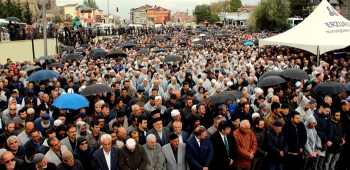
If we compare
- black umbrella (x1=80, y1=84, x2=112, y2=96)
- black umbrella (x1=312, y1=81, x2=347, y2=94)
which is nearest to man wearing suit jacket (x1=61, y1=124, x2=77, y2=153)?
black umbrella (x1=80, y1=84, x2=112, y2=96)

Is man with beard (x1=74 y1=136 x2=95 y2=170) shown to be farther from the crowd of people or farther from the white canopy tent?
the white canopy tent

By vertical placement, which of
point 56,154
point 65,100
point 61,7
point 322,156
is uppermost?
point 61,7

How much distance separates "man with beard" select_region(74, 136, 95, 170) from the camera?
514cm

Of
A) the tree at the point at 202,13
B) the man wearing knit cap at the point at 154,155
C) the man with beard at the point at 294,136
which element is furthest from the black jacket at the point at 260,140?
the tree at the point at 202,13

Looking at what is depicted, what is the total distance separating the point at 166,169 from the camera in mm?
5410

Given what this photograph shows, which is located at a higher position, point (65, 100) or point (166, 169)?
point (65, 100)

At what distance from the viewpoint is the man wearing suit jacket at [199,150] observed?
210 inches

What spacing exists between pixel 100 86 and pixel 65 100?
1238mm

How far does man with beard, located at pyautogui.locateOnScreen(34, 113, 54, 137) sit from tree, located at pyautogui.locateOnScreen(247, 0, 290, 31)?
33.7 metres

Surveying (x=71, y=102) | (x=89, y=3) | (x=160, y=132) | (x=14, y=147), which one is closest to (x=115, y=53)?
(x=71, y=102)

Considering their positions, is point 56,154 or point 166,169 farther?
point 166,169

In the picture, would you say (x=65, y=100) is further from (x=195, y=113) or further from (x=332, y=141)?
(x=332, y=141)

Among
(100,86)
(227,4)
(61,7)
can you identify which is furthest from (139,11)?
(100,86)

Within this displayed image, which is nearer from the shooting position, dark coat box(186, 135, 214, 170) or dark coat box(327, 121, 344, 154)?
dark coat box(186, 135, 214, 170)
